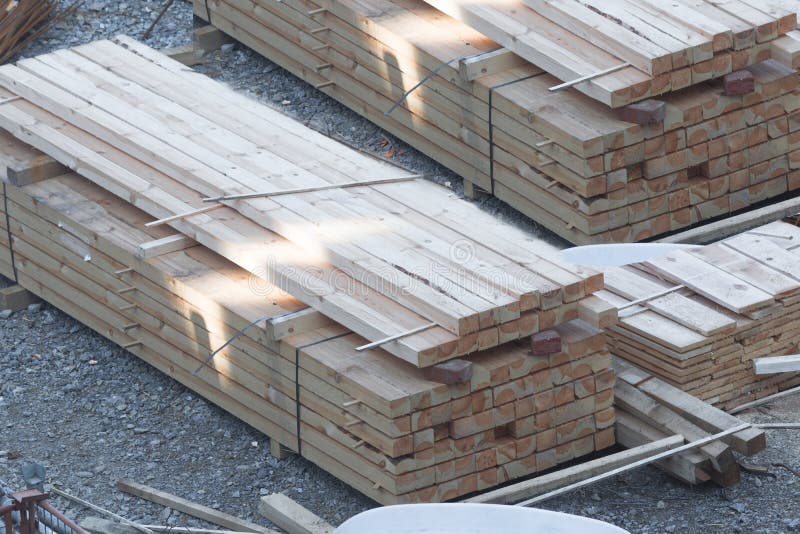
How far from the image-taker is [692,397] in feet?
30.3

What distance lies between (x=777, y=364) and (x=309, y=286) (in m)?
2.63

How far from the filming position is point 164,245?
9.79 m

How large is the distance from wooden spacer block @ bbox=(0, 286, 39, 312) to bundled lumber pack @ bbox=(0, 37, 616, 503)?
0.28ft

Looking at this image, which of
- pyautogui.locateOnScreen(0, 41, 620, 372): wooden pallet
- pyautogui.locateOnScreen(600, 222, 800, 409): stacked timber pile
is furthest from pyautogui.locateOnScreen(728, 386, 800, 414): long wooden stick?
pyautogui.locateOnScreen(0, 41, 620, 372): wooden pallet

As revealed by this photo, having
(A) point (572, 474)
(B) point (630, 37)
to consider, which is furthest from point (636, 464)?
(B) point (630, 37)

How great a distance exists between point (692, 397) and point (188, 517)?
2.74 meters

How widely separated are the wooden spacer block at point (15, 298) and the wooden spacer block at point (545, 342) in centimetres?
381

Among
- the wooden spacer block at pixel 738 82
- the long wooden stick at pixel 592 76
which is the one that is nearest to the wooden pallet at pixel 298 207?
the long wooden stick at pixel 592 76

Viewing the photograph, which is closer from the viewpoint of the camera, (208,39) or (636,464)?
(636,464)

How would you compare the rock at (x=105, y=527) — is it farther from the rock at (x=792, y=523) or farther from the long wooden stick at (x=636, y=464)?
the rock at (x=792, y=523)

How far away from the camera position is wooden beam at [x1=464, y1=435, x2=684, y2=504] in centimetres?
868

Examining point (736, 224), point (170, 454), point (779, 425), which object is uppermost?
point (736, 224)

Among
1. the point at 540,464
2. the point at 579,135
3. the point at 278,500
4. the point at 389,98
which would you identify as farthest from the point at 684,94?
the point at 278,500

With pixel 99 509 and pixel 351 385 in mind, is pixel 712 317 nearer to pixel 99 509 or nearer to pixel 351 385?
pixel 351 385
